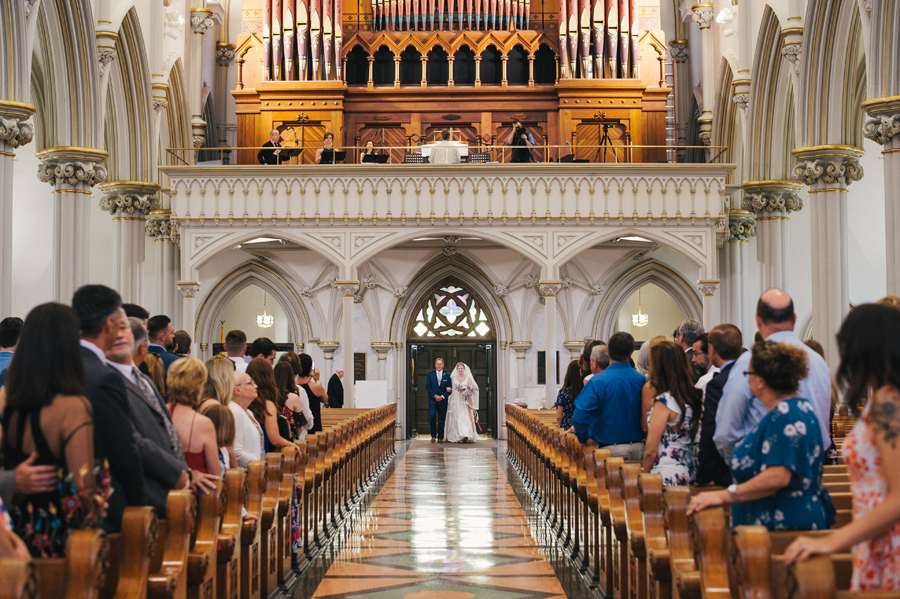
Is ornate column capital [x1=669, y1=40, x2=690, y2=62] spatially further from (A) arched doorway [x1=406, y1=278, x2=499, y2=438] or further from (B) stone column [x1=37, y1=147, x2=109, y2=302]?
(B) stone column [x1=37, y1=147, x2=109, y2=302]

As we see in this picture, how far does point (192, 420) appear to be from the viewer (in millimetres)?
4520

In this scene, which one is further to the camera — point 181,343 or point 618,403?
point 181,343

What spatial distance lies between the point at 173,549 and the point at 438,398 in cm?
1503

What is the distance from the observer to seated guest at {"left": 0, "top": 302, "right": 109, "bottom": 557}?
293 centimetres

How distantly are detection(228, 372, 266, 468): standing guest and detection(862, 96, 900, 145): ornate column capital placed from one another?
25.2 ft

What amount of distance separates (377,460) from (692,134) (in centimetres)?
1082

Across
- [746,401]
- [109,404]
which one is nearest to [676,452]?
Answer: [746,401]

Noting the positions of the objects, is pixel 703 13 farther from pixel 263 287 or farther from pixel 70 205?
pixel 70 205

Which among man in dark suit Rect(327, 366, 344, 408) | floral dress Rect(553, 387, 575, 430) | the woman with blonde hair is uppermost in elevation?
the woman with blonde hair

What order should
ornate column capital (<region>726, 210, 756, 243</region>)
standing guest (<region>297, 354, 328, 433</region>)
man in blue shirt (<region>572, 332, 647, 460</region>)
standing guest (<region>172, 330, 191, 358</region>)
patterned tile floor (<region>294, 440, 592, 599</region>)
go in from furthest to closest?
ornate column capital (<region>726, 210, 756, 243</region>) < standing guest (<region>297, 354, 328, 433</region>) < standing guest (<region>172, 330, 191, 358</region>) < man in blue shirt (<region>572, 332, 647, 460</region>) < patterned tile floor (<region>294, 440, 592, 599</region>)

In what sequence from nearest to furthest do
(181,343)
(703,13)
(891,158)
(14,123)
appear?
(181,343) → (14,123) → (891,158) → (703,13)

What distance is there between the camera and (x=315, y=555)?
7.31m

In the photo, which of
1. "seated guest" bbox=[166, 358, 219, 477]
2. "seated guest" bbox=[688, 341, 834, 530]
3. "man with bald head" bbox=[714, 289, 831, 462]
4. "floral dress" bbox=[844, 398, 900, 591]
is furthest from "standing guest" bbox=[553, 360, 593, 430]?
"floral dress" bbox=[844, 398, 900, 591]

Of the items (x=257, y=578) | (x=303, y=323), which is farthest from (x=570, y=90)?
(x=257, y=578)
